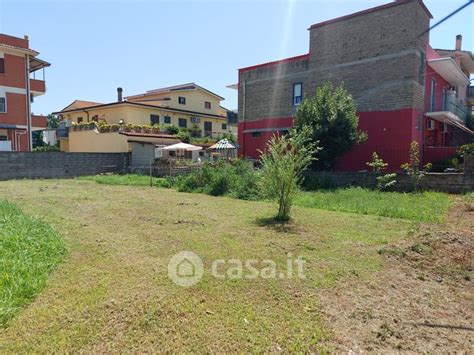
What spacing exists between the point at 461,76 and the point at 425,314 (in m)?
23.4

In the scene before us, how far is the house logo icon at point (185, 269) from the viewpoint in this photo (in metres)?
4.11

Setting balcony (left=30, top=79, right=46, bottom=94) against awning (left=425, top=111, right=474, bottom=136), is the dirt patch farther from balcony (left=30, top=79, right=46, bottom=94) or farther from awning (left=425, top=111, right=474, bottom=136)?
balcony (left=30, top=79, right=46, bottom=94)

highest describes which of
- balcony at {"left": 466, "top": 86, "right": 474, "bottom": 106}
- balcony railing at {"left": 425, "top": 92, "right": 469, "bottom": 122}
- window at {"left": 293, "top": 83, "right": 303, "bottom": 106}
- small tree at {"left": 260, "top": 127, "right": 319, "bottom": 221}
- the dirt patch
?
balcony at {"left": 466, "top": 86, "right": 474, "bottom": 106}

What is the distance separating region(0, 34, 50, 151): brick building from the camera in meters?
23.8

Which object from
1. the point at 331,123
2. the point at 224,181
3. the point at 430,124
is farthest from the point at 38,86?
the point at 430,124

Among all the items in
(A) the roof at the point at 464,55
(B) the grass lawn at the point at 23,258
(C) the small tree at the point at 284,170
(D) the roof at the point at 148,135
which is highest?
(A) the roof at the point at 464,55

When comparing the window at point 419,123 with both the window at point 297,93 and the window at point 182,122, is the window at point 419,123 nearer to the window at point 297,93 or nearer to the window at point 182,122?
the window at point 297,93

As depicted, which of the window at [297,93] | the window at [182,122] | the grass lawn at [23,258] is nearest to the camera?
the grass lawn at [23,258]

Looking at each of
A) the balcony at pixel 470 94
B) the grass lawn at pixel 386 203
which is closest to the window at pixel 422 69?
the grass lawn at pixel 386 203

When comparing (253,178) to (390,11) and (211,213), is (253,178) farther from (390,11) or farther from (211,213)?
(390,11)

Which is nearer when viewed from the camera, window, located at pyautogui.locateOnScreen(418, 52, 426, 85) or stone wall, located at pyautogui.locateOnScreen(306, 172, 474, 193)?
stone wall, located at pyautogui.locateOnScreen(306, 172, 474, 193)

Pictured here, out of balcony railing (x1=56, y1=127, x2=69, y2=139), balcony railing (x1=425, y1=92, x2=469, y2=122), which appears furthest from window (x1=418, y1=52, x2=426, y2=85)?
balcony railing (x1=56, y1=127, x2=69, y2=139)

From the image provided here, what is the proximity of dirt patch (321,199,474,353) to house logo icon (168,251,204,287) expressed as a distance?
1.69m

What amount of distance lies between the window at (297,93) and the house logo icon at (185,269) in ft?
58.7
